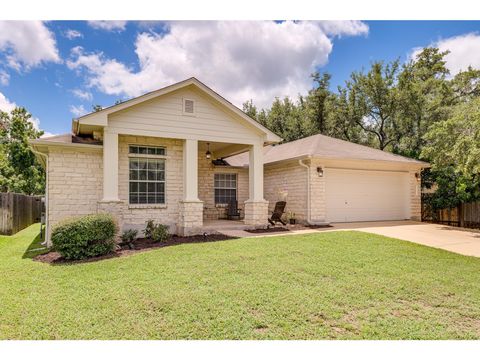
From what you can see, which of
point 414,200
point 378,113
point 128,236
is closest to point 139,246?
point 128,236

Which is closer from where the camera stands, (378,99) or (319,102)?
(378,99)

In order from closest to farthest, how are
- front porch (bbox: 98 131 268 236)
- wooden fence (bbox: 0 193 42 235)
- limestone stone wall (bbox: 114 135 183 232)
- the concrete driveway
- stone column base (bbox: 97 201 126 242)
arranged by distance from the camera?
the concrete driveway → stone column base (bbox: 97 201 126 242) → front porch (bbox: 98 131 268 236) → limestone stone wall (bbox: 114 135 183 232) → wooden fence (bbox: 0 193 42 235)

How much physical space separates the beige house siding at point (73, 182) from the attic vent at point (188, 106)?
3234mm

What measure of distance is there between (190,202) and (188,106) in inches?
133

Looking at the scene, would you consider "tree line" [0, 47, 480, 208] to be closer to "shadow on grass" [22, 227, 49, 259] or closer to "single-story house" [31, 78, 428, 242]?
"single-story house" [31, 78, 428, 242]

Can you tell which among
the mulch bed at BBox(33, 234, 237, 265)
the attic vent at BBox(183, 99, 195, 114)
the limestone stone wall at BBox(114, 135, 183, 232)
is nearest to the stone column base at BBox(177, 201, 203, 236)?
the mulch bed at BBox(33, 234, 237, 265)

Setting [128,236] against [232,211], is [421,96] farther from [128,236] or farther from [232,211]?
[128,236]

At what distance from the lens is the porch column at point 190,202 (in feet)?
35.0

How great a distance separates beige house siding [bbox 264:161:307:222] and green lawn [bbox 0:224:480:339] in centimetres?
572

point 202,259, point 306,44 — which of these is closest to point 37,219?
point 202,259

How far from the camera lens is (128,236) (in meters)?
9.70

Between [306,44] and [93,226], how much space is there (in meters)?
7.82

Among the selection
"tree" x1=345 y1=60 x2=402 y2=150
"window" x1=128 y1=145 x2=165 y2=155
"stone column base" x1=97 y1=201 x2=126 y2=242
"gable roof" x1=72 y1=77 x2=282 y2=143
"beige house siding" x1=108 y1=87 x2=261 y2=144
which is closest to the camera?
"gable roof" x1=72 y1=77 x2=282 y2=143

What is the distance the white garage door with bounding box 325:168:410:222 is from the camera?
46.5ft
